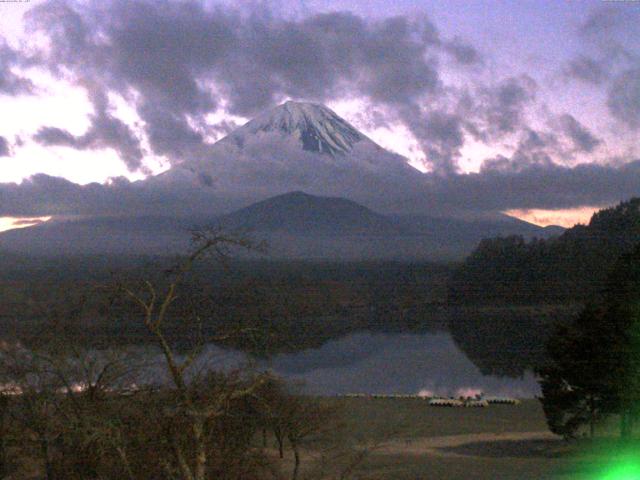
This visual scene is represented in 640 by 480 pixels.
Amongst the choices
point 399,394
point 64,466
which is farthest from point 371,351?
point 64,466

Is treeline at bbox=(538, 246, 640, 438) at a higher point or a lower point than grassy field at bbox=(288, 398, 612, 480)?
higher

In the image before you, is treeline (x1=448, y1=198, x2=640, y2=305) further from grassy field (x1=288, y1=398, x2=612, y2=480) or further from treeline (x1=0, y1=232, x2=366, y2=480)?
treeline (x1=0, y1=232, x2=366, y2=480)

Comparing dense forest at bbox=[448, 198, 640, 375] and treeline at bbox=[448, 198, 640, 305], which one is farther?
treeline at bbox=[448, 198, 640, 305]

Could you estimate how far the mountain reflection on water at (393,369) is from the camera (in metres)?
27.8

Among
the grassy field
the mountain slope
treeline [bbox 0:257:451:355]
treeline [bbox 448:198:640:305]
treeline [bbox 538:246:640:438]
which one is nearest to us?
treeline [bbox 0:257:451:355]

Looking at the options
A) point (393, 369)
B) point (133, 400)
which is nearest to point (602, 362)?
point (133, 400)

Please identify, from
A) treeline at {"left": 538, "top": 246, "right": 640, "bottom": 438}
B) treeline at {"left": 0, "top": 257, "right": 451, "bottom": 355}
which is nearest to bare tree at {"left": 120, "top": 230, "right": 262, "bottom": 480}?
treeline at {"left": 0, "top": 257, "right": 451, "bottom": 355}

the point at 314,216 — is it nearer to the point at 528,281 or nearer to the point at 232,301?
the point at 528,281

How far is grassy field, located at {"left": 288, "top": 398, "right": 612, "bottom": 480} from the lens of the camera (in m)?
12.0

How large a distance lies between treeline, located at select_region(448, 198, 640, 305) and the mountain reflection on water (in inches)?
441

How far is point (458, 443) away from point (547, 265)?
36499mm

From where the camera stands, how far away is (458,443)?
55.5 ft

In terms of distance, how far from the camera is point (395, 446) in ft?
53.1

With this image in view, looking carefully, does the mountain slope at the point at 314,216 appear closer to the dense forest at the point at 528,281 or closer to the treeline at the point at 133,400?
the dense forest at the point at 528,281
